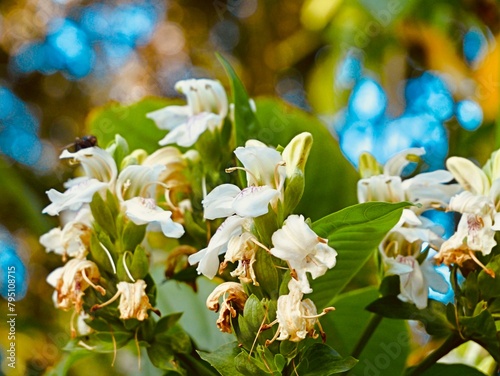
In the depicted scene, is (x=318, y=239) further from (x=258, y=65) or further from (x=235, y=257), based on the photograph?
(x=258, y=65)

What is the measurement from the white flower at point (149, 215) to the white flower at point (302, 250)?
0.07 m

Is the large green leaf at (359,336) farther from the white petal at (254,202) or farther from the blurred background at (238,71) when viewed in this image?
the blurred background at (238,71)

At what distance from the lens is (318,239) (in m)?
0.29

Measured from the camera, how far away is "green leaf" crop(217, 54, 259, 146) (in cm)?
41

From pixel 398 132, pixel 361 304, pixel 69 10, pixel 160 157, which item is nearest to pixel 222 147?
pixel 160 157

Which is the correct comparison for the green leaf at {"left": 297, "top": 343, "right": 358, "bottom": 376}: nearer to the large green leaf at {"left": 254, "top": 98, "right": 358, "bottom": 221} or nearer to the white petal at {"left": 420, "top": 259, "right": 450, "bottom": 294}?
the white petal at {"left": 420, "top": 259, "right": 450, "bottom": 294}

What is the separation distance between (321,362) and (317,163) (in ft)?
0.86

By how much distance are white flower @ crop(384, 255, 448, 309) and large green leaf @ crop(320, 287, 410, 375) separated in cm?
7

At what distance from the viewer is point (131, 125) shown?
1.88 feet

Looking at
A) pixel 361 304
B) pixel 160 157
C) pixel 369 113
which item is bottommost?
pixel 369 113

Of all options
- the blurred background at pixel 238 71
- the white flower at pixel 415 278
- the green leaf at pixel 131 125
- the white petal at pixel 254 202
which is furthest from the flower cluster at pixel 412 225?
the blurred background at pixel 238 71

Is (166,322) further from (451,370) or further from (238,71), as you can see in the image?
(238,71)

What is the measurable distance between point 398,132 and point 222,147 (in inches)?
36.9

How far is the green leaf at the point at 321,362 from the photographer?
296mm
